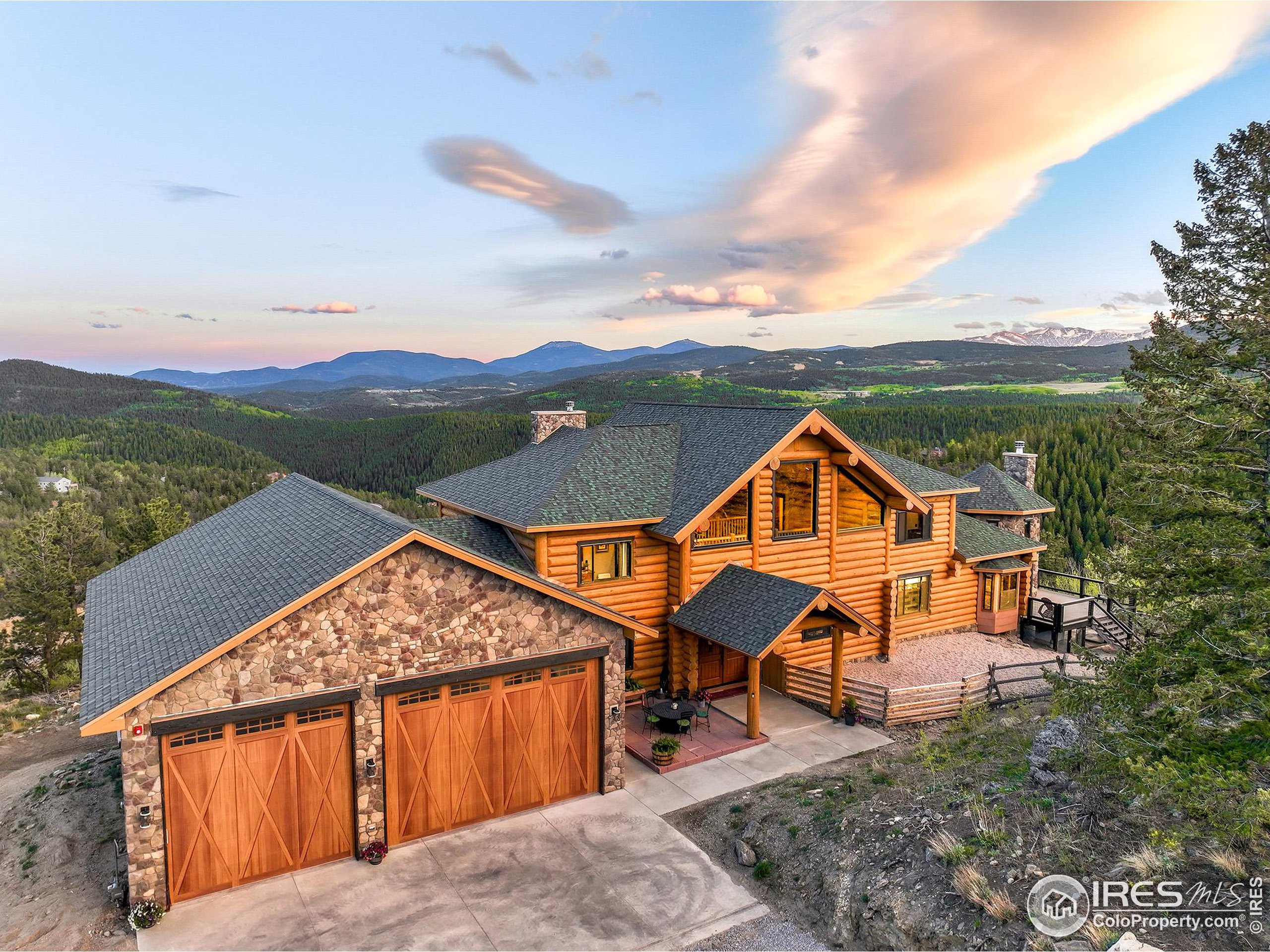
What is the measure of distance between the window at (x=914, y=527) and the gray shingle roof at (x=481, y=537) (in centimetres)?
1188

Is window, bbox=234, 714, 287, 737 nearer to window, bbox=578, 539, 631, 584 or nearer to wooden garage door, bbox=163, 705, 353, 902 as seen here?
wooden garage door, bbox=163, 705, 353, 902

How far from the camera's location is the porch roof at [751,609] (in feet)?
49.9

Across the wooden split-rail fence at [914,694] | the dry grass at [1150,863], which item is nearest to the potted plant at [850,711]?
the wooden split-rail fence at [914,694]

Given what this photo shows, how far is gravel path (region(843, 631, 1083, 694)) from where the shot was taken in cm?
1897

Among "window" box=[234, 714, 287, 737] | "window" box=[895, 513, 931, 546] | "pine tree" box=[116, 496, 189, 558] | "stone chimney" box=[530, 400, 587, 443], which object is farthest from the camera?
"pine tree" box=[116, 496, 189, 558]

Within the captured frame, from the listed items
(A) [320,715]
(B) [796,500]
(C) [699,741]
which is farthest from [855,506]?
(A) [320,715]

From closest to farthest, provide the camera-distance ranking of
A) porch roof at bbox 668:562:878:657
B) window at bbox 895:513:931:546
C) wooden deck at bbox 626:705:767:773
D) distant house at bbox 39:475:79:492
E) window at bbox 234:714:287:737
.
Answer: window at bbox 234:714:287:737 < wooden deck at bbox 626:705:767:773 < porch roof at bbox 668:562:878:657 < window at bbox 895:513:931:546 < distant house at bbox 39:475:79:492

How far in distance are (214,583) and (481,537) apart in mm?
6054

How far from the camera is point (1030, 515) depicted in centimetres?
2580

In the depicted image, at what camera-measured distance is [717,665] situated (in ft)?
61.1

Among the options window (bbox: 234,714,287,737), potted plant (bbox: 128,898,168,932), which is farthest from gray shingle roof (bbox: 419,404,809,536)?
potted plant (bbox: 128,898,168,932)

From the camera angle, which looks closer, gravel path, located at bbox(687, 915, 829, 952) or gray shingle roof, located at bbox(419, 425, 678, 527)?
gravel path, located at bbox(687, 915, 829, 952)

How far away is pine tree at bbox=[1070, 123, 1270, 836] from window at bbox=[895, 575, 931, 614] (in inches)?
423

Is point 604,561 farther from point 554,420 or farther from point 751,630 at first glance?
point 554,420
